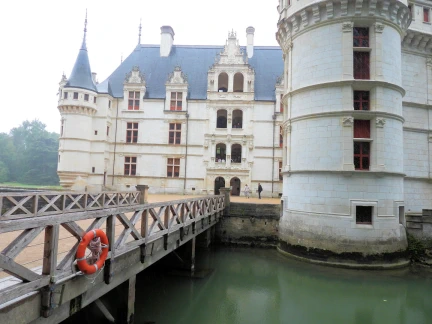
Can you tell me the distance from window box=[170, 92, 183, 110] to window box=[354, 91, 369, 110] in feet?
47.9

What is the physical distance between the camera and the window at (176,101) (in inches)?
944

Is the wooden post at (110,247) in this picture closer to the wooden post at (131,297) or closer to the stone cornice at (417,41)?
the wooden post at (131,297)

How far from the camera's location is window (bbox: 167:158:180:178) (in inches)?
939

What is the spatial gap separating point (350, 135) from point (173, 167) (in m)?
15.0

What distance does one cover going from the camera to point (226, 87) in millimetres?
25625

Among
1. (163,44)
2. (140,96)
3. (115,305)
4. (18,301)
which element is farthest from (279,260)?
(163,44)

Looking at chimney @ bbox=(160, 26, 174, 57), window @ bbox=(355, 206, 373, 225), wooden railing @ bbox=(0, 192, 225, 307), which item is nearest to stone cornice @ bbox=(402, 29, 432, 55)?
window @ bbox=(355, 206, 373, 225)

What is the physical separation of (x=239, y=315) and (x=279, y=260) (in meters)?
5.40

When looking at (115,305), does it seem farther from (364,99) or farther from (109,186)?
(109,186)

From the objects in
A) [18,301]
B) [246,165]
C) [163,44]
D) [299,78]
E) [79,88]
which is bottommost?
[18,301]

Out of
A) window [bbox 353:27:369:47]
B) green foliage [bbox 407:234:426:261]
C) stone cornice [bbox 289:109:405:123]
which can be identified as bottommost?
green foliage [bbox 407:234:426:261]

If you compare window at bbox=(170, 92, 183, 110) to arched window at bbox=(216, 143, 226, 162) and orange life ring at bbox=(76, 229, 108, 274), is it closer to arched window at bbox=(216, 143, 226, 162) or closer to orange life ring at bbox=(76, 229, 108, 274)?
arched window at bbox=(216, 143, 226, 162)

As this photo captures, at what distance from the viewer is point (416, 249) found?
1236cm

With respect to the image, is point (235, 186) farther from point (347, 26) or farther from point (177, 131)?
point (347, 26)
